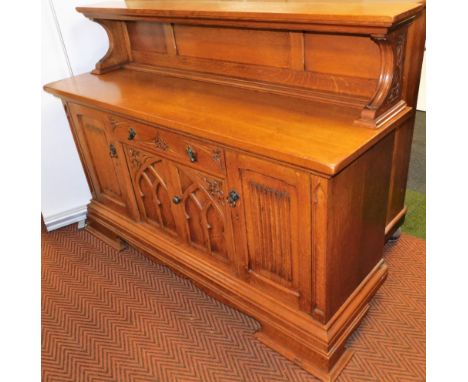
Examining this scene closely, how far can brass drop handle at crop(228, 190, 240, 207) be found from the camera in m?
1.73

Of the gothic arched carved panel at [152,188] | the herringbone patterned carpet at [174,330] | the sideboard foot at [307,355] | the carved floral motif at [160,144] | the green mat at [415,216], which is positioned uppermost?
the carved floral motif at [160,144]

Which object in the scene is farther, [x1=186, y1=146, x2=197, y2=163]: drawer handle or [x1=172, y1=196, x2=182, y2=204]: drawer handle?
[x1=172, y1=196, x2=182, y2=204]: drawer handle

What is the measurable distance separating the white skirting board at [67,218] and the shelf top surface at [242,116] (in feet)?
3.01

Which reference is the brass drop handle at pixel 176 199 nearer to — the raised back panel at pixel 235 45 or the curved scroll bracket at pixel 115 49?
the raised back panel at pixel 235 45

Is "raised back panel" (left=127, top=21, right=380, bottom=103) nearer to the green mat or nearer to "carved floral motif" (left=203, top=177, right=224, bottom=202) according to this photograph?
"carved floral motif" (left=203, top=177, right=224, bottom=202)

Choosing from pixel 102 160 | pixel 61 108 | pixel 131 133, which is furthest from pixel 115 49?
pixel 131 133

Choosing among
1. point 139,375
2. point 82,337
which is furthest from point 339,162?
point 82,337

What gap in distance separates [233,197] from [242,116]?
12.9 inches

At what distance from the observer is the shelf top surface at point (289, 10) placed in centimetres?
141

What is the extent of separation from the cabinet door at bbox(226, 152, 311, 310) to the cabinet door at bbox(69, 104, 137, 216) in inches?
33.9

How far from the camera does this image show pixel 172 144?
191 centimetres

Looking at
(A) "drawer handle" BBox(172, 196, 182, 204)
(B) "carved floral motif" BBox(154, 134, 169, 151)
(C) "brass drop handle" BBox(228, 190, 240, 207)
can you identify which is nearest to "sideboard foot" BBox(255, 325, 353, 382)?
(C) "brass drop handle" BBox(228, 190, 240, 207)

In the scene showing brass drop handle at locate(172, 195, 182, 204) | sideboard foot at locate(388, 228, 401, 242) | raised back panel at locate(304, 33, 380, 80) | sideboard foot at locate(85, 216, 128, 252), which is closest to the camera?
raised back panel at locate(304, 33, 380, 80)

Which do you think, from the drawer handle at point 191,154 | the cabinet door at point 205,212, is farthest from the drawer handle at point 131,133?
the drawer handle at point 191,154
